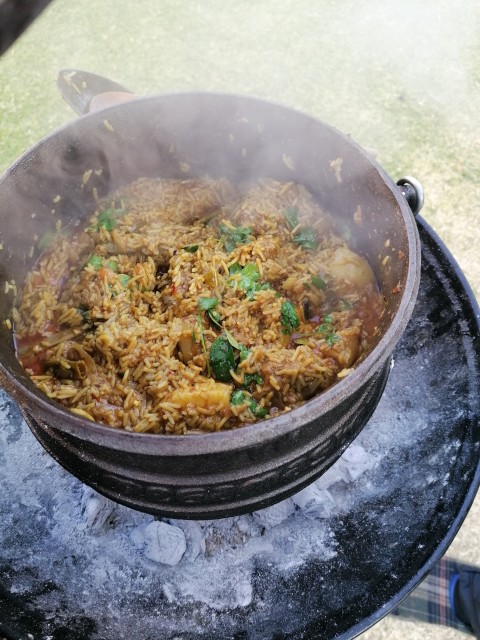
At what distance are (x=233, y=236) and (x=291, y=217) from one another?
1.66 ft

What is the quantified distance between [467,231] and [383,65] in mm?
3916

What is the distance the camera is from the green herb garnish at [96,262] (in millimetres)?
3983

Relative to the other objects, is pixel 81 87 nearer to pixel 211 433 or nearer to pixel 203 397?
pixel 203 397

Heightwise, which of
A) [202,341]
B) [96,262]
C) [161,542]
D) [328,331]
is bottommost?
[161,542]

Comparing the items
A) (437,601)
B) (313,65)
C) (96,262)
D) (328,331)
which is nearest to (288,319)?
(328,331)

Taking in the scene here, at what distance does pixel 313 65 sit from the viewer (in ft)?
30.6

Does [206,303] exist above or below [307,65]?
above

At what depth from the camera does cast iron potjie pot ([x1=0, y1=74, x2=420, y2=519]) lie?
2.54 meters

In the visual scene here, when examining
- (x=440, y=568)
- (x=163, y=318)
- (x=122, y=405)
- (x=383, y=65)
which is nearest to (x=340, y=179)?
(x=163, y=318)

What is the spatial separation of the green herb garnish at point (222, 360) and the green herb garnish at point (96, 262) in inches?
44.9

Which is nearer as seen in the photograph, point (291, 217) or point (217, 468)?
point (217, 468)

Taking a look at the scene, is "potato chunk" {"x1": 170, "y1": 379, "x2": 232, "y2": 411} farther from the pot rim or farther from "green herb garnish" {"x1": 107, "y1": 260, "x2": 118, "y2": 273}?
"green herb garnish" {"x1": 107, "y1": 260, "x2": 118, "y2": 273}

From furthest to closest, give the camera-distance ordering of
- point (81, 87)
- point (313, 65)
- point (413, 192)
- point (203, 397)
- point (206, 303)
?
1. point (313, 65)
2. point (81, 87)
3. point (413, 192)
4. point (206, 303)
5. point (203, 397)

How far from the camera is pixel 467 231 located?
23.3 ft
